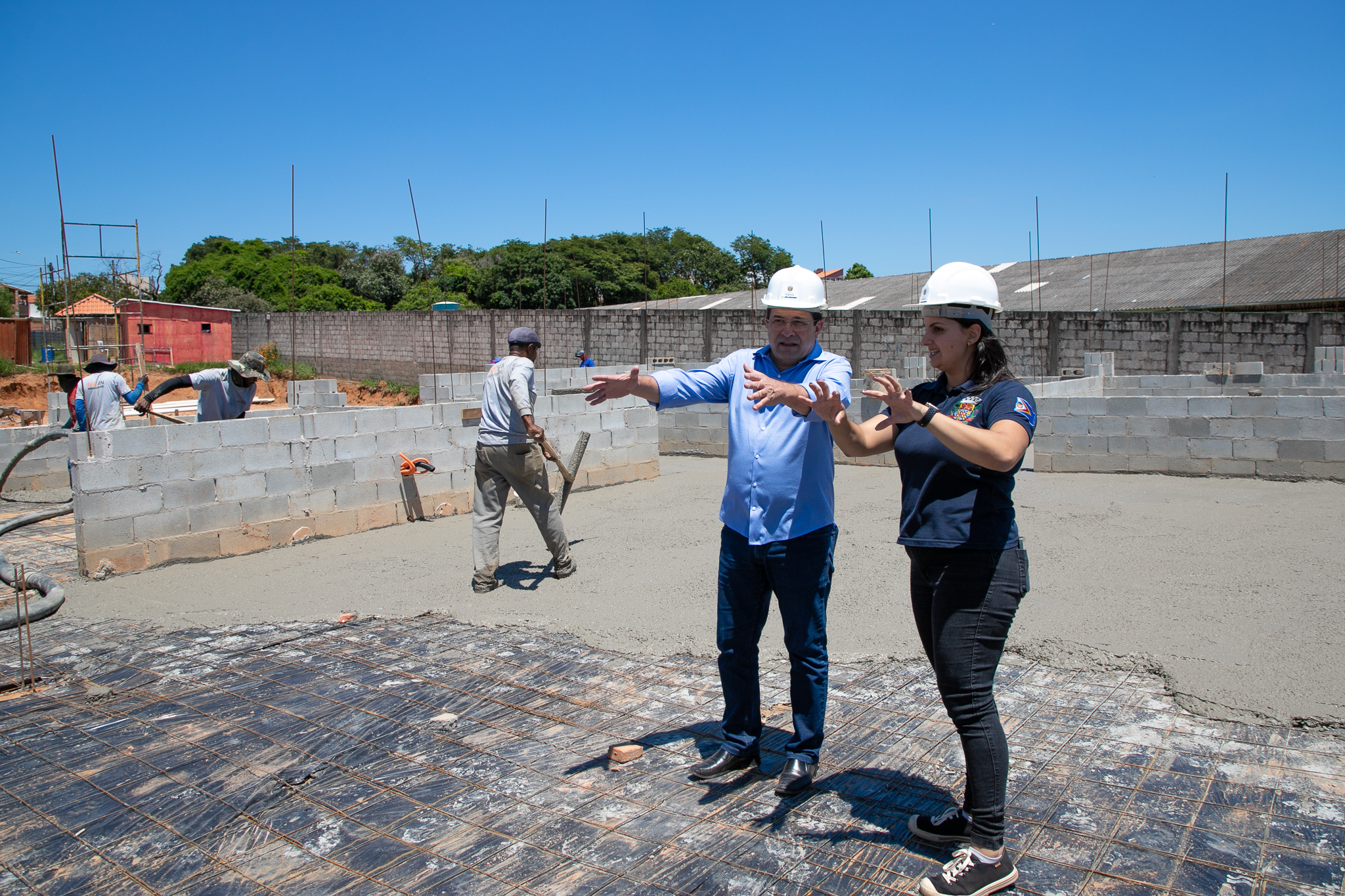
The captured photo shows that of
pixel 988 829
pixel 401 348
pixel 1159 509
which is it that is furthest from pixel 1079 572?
pixel 401 348

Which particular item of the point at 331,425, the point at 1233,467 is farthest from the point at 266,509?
the point at 1233,467

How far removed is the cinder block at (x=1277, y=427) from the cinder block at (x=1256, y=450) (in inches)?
2.5

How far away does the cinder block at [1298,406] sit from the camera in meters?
8.80

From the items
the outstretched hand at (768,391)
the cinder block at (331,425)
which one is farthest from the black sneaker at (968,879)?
the cinder block at (331,425)

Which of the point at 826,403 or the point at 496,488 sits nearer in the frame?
the point at 826,403

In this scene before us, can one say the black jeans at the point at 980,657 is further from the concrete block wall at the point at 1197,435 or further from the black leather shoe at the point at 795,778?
the concrete block wall at the point at 1197,435

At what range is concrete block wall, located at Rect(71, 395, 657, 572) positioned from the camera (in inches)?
239

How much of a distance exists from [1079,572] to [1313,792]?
3.10m

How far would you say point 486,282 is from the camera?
35438mm

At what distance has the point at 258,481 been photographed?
22.6 ft

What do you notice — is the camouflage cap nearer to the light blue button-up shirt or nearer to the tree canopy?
the light blue button-up shirt

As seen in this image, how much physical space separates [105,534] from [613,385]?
15.9 ft

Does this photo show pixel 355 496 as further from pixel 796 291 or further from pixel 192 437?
pixel 796 291

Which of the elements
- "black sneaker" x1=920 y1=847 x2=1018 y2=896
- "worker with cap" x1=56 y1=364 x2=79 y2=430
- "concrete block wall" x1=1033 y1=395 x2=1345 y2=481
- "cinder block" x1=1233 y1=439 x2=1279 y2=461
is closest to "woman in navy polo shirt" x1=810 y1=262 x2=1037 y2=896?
"black sneaker" x1=920 y1=847 x2=1018 y2=896
